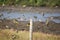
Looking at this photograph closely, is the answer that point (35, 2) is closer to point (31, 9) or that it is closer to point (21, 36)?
point (31, 9)

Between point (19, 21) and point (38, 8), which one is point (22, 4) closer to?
point (38, 8)

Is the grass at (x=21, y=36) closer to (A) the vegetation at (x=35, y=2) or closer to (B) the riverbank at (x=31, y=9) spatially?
(B) the riverbank at (x=31, y=9)

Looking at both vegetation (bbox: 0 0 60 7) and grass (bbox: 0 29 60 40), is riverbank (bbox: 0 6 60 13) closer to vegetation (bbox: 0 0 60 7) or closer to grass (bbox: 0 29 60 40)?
vegetation (bbox: 0 0 60 7)

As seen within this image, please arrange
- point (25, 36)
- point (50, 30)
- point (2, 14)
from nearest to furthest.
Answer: point (25, 36) → point (50, 30) → point (2, 14)

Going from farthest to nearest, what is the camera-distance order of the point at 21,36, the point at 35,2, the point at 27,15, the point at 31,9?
the point at 35,2 → the point at 31,9 → the point at 27,15 → the point at 21,36

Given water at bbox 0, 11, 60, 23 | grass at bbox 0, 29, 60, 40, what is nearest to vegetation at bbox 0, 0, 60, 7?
water at bbox 0, 11, 60, 23

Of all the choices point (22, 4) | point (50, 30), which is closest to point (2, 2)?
point (22, 4)

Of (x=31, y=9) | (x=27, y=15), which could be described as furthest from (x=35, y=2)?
(x=27, y=15)

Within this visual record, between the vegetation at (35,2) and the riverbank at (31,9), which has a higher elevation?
the vegetation at (35,2)

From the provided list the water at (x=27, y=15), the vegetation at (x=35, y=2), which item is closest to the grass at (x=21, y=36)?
the water at (x=27, y=15)

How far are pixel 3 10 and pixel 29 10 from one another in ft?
4.45

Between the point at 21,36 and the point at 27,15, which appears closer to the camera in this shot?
the point at 21,36

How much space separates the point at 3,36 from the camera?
20.3 feet

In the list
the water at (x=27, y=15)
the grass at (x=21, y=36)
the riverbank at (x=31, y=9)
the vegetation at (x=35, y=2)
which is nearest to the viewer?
the grass at (x=21, y=36)
